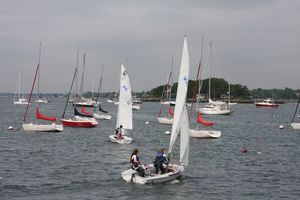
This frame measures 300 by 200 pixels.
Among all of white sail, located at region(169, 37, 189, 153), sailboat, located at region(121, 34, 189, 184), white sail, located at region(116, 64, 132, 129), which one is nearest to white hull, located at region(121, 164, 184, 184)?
sailboat, located at region(121, 34, 189, 184)

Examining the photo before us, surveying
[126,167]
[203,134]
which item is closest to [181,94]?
[126,167]

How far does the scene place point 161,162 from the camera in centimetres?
3259

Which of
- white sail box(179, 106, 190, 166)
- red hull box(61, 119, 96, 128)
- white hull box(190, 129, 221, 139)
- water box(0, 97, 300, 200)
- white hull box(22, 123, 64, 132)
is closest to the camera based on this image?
water box(0, 97, 300, 200)

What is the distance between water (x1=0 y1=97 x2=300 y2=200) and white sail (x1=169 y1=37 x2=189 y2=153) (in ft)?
10.9

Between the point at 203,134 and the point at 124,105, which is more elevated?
the point at 124,105

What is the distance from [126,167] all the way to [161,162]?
759 centimetres

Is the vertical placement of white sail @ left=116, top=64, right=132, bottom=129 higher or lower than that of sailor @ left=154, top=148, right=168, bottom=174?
higher

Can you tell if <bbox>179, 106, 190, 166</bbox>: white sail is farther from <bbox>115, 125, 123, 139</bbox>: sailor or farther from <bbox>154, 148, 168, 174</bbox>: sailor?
<bbox>115, 125, 123, 139</bbox>: sailor

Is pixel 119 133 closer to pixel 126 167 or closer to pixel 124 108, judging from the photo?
pixel 124 108

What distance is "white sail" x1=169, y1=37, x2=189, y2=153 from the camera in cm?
3459

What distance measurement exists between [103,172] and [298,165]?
54.3 feet

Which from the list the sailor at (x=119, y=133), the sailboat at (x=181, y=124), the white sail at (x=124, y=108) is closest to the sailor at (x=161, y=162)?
the sailboat at (x=181, y=124)

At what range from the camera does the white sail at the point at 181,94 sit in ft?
113

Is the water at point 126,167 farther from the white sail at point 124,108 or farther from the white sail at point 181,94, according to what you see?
the white sail at point 181,94
